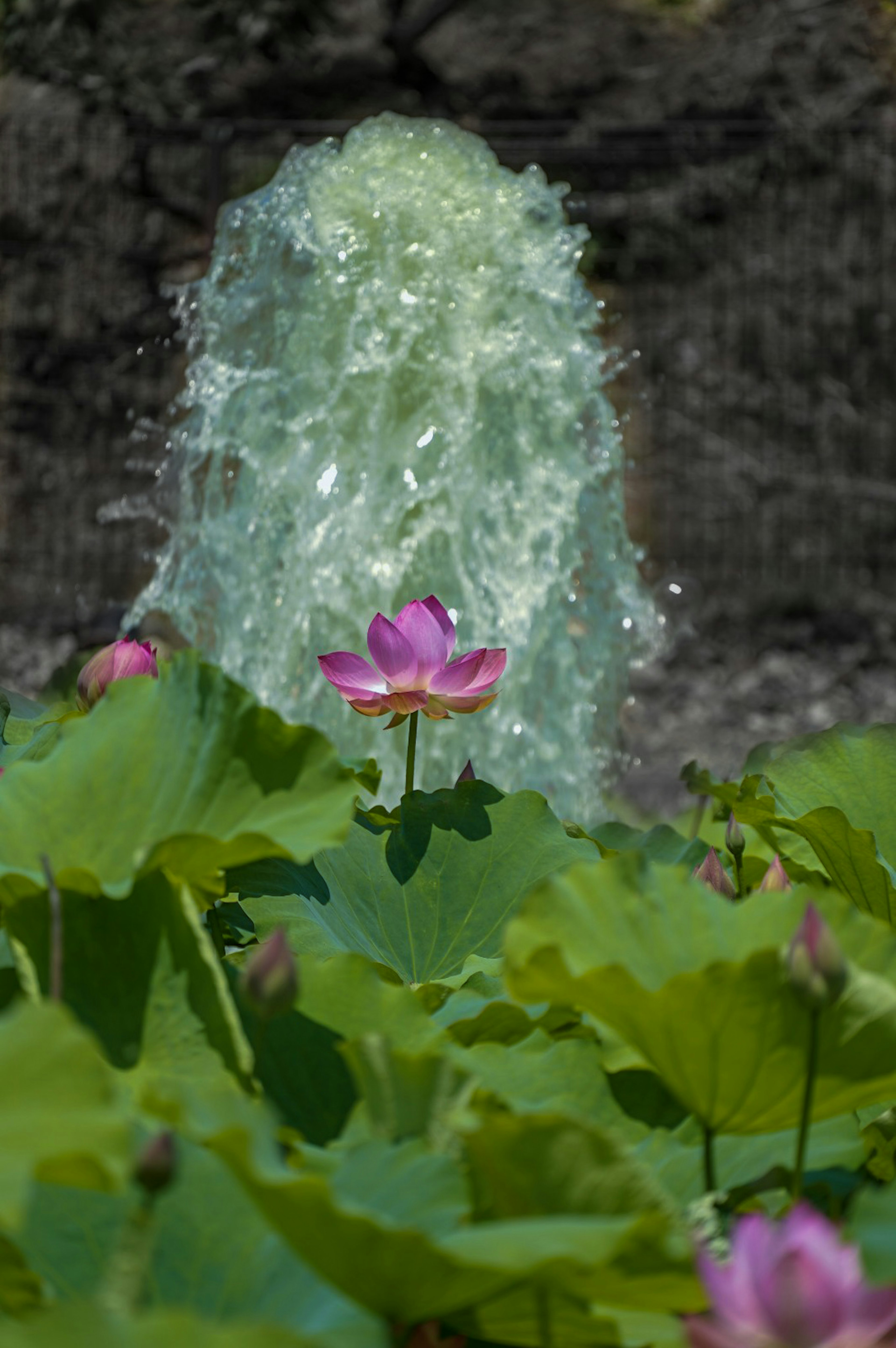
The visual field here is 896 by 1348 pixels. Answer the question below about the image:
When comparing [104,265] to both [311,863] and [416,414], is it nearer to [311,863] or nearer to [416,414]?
[416,414]

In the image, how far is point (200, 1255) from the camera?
0.43 meters

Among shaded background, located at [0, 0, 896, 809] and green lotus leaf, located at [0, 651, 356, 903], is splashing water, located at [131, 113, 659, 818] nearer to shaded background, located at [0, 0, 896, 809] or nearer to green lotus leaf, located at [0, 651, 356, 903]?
green lotus leaf, located at [0, 651, 356, 903]

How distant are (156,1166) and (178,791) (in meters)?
0.24

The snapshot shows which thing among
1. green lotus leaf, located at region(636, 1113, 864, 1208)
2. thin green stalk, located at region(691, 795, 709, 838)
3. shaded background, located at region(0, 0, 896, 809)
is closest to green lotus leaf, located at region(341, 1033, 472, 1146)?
green lotus leaf, located at region(636, 1113, 864, 1208)

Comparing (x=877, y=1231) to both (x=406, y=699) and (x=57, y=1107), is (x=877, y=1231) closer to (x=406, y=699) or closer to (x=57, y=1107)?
(x=57, y=1107)

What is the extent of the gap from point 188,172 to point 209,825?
7.48 meters

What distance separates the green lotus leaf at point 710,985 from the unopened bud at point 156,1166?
151 mm

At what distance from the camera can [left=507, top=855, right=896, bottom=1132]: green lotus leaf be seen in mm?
495

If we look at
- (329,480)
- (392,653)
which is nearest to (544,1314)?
(392,653)

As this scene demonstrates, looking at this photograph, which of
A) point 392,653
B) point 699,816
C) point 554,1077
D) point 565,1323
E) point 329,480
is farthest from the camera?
point 329,480

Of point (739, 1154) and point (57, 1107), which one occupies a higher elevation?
point (57, 1107)

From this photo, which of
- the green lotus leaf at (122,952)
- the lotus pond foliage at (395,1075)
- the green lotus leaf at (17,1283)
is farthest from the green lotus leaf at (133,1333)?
the green lotus leaf at (122,952)

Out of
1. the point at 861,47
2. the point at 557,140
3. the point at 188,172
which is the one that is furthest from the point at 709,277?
the point at 188,172

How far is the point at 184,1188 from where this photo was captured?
0.43 metres
